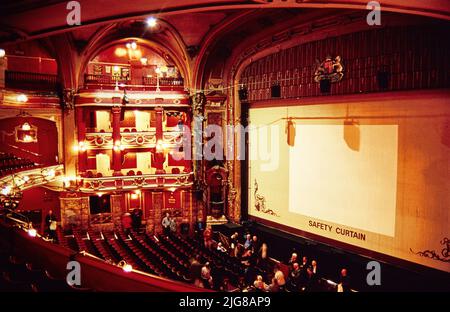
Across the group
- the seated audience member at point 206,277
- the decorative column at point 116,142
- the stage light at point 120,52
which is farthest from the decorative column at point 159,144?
the seated audience member at point 206,277

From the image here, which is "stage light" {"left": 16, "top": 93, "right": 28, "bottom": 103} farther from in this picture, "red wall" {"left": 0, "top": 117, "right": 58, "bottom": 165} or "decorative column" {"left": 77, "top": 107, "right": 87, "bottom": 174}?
"decorative column" {"left": 77, "top": 107, "right": 87, "bottom": 174}

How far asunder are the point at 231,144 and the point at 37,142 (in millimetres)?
8976

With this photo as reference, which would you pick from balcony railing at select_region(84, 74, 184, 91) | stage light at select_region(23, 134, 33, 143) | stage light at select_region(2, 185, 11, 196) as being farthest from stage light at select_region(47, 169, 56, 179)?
balcony railing at select_region(84, 74, 184, 91)

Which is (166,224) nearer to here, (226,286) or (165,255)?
(165,255)

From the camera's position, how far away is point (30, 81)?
54.2 ft

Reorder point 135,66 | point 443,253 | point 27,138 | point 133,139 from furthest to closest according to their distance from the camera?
point 135,66 < point 133,139 < point 27,138 < point 443,253

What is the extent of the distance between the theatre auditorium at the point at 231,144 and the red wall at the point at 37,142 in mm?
66

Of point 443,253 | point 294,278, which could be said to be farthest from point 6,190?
point 443,253

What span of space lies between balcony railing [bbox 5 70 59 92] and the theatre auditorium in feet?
0.20

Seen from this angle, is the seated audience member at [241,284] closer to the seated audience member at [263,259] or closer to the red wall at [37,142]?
the seated audience member at [263,259]

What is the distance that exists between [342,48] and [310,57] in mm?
1425

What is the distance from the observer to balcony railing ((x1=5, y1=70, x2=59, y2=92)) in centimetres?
1611

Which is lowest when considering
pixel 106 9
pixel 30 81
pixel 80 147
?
pixel 80 147

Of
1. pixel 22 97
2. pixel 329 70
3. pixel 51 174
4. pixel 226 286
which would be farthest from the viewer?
pixel 51 174
